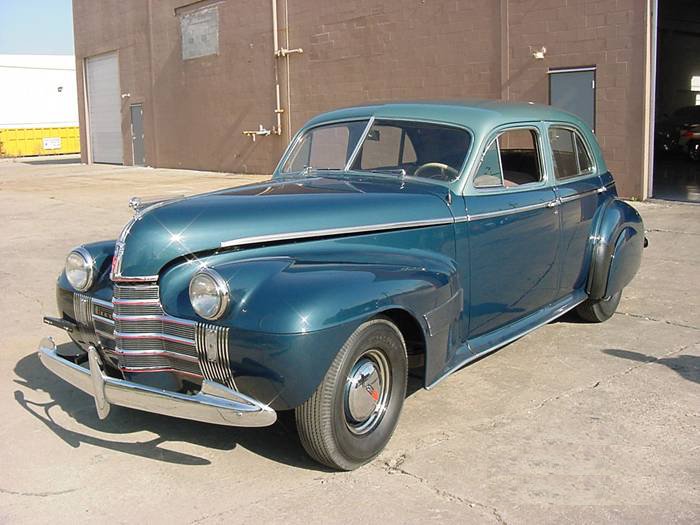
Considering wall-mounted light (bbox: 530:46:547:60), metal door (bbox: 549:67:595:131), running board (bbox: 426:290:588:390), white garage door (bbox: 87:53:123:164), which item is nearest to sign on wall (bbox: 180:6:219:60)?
white garage door (bbox: 87:53:123:164)

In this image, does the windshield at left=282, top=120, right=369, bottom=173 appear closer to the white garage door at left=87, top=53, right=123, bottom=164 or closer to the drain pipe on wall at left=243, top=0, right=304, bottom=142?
the drain pipe on wall at left=243, top=0, right=304, bottom=142

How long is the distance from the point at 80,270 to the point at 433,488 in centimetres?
221

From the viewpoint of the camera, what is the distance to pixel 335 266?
368cm

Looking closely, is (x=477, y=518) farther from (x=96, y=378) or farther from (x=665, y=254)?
(x=665, y=254)

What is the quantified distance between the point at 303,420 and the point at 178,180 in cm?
1770

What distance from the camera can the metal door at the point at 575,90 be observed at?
13109 millimetres

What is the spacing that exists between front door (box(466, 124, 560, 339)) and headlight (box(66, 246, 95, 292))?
6.99 ft

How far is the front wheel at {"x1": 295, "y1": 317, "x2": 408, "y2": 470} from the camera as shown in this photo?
344 centimetres

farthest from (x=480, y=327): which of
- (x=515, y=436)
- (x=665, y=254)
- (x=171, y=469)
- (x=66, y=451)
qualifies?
(x=665, y=254)

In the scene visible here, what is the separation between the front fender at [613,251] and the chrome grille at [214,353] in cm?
337

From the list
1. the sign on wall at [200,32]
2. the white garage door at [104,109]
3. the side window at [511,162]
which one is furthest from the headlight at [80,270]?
the white garage door at [104,109]

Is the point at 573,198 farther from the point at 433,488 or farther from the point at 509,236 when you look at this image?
the point at 433,488

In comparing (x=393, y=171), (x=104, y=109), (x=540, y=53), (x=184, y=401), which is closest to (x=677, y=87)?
(x=540, y=53)

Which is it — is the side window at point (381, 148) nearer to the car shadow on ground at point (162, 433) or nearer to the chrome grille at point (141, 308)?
the car shadow on ground at point (162, 433)
